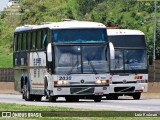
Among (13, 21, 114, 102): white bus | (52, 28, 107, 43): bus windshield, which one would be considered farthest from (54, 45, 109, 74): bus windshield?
(52, 28, 107, 43): bus windshield

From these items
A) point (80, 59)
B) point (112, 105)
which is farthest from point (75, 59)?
point (112, 105)

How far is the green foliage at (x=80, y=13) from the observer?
107000mm

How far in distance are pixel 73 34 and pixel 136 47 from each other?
19.8ft

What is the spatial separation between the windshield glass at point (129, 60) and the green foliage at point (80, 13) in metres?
55.9

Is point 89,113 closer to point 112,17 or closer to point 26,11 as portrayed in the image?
point 112,17

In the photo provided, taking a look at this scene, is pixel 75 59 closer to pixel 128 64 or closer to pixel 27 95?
pixel 27 95

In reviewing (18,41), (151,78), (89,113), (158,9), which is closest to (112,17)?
(158,9)

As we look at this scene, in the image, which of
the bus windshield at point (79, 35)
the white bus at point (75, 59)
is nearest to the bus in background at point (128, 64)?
the white bus at point (75, 59)

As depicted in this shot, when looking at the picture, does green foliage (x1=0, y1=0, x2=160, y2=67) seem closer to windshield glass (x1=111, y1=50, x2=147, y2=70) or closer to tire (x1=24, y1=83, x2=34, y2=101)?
windshield glass (x1=111, y1=50, x2=147, y2=70)

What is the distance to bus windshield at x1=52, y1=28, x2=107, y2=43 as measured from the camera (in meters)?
37.3

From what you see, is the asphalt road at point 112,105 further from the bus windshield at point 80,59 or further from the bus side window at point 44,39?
the bus side window at point 44,39

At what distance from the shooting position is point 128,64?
140ft

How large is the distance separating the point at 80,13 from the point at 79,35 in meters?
81.0

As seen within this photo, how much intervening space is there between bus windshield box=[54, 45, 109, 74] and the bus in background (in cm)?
524
